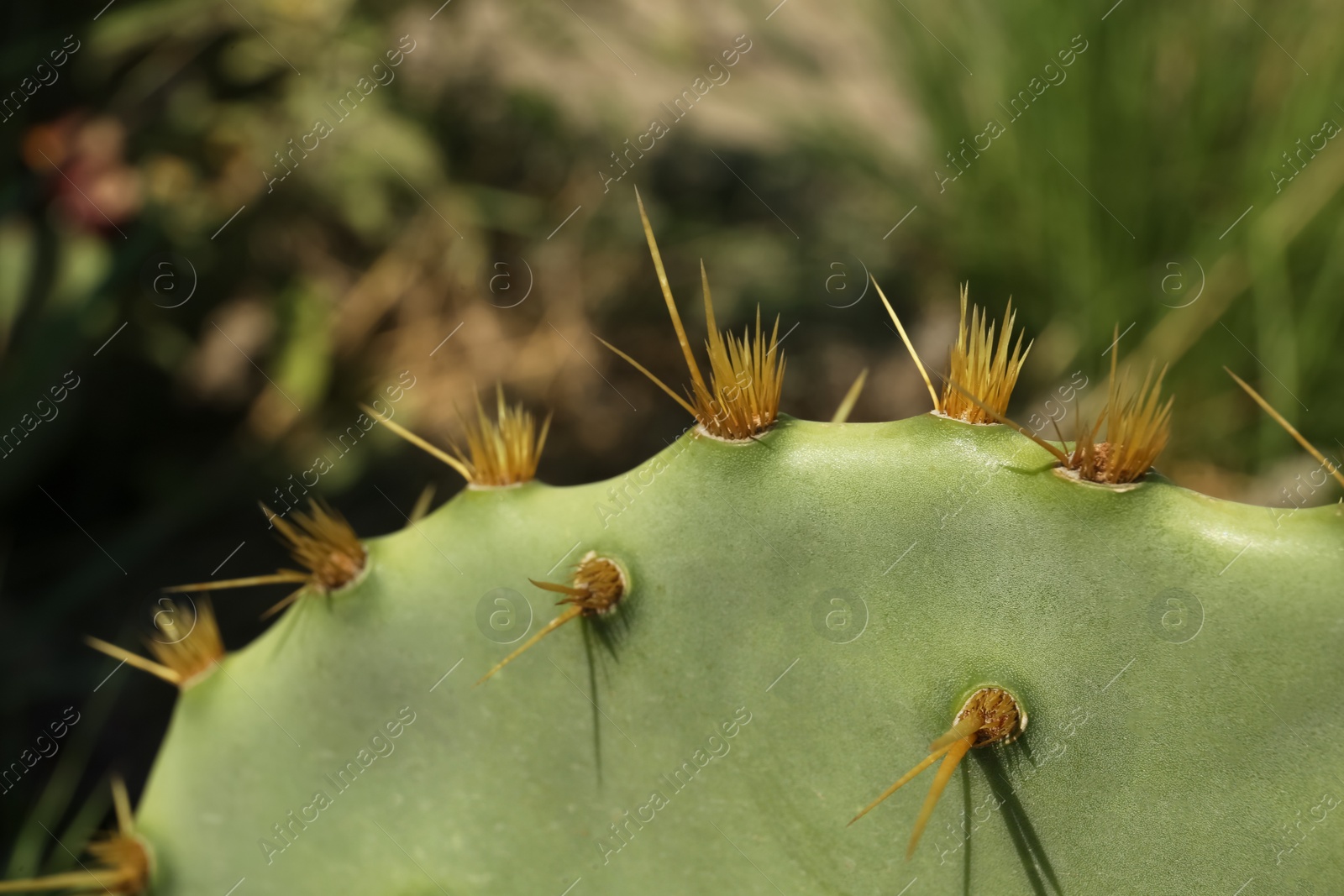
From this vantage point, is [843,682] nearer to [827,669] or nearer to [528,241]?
[827,669]

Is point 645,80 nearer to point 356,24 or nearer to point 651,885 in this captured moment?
point 356,24

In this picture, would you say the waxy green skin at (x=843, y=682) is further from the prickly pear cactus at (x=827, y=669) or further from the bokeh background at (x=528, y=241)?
the bokeh background at (x=528, y=241)

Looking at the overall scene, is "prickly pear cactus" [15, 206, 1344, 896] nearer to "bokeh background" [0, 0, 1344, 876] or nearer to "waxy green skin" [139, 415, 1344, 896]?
"waxy green skin" [139, 415, 1344, 896]

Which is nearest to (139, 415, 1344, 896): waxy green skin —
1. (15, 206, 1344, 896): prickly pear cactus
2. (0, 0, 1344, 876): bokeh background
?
(15, 206, 1344, 896): prickly pear cactus

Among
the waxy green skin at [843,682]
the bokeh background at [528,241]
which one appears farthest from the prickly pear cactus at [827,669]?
the bokeh background at [528,241]

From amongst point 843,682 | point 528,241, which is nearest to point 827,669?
point 843,682

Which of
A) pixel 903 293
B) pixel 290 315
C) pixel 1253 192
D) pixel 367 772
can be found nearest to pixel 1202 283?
pixel 1253 192
